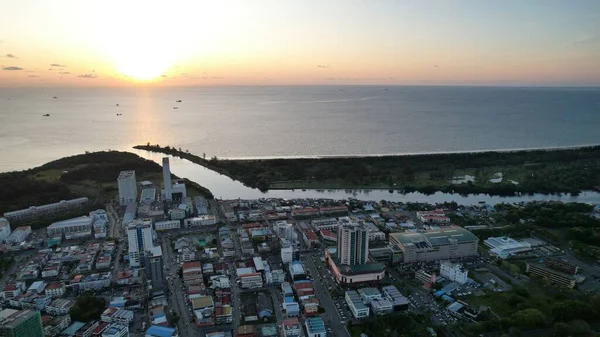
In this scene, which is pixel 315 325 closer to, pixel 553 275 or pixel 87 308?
pixel 87 308

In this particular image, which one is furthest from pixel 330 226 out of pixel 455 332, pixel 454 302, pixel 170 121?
pixel 170 121

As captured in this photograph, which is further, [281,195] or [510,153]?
[510,153]

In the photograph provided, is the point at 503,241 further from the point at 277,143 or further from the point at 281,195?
the point at 277,143

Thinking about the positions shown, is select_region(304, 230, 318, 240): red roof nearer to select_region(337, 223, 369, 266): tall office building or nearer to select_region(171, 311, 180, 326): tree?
select_region(337, 223, 369, 266): tall office building

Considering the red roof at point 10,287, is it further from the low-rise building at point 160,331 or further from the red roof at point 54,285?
the low-rise building at point 160,331

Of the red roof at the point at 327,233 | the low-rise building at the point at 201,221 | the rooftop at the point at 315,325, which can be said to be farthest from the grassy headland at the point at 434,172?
the rooftop at the point at 315,325

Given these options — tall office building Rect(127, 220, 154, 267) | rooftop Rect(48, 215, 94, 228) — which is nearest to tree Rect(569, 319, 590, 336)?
tall office building Rect(127, 220, 154, 267)

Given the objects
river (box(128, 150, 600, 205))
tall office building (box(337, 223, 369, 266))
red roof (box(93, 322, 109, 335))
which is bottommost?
river (box(128, 150, 600, 205))
